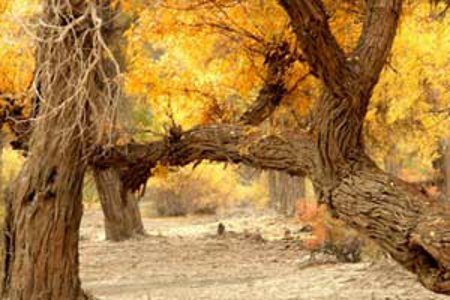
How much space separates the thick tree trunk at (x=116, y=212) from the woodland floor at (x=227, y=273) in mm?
394

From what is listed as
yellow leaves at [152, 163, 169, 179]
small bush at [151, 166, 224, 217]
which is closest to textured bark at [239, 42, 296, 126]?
yellow leaves at [152, 163, 169, 179]

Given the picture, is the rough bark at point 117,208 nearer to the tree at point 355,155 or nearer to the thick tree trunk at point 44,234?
the thick tree trunk at point 44,234

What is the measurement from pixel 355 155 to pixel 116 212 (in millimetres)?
11751

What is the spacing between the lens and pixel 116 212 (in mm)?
17766

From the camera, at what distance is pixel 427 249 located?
18.7 feet

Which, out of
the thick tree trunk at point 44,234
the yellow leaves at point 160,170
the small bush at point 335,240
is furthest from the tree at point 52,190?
the small bush at point 335,240

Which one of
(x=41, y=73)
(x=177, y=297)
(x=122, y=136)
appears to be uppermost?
(x=41, y=73)

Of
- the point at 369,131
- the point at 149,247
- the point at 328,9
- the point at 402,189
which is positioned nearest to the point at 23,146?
the point at 328,9

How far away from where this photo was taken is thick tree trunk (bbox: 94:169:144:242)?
17047 millimetres

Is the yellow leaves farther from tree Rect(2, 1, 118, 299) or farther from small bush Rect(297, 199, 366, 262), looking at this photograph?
small bush Rect(297, 199, 366, 262)

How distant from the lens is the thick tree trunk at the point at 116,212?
17047 mm

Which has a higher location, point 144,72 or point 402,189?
point 144,72

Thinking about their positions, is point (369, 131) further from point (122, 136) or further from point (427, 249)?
point (427, 249)

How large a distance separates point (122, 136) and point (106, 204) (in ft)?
31.4
